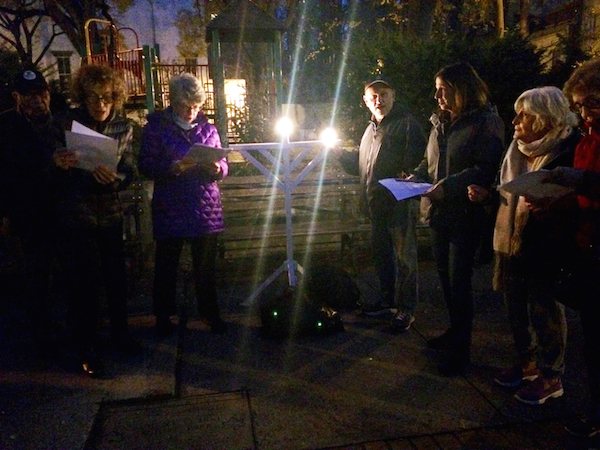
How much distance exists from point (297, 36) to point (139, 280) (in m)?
18.6

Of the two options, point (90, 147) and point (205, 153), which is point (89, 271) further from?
point (205, 153)

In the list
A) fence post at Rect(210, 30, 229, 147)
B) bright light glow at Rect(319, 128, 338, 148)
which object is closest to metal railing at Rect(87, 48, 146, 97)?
fence post at Rect(210, 30, 229, 147)

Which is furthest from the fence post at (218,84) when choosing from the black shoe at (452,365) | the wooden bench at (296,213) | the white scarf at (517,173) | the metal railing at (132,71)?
the white scarf at (517,173)

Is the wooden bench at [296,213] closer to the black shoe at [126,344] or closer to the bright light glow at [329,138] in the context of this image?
the bright light glow at [329,138]

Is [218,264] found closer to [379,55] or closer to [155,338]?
[155,338]

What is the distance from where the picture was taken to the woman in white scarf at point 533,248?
289cm

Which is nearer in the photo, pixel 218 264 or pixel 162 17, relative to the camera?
pixel 218 264

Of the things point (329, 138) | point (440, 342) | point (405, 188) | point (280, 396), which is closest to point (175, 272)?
point (280, 396)

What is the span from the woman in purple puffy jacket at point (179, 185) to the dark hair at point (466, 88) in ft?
5.55

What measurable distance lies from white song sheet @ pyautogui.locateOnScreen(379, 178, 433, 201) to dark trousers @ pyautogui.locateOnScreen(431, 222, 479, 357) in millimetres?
283

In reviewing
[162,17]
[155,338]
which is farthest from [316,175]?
[162,17]

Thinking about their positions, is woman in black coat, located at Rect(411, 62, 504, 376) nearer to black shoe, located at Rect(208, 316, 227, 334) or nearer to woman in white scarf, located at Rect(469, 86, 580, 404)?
woman in white scarf, located at Rect(469, 86, 580, 404)

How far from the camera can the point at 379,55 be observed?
7902 mm

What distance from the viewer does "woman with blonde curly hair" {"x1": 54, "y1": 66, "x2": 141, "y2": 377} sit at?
138 inches
